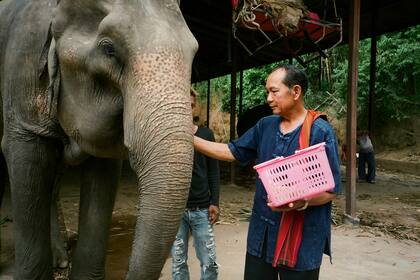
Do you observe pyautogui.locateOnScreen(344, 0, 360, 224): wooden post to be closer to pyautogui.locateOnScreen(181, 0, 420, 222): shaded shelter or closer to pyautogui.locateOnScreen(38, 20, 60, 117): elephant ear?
pyautogui.locateOnScreen(181, 0, 420, 222): shaded shelter

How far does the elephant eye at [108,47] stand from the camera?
71.0 inches

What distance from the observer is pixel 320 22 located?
607 centimetres

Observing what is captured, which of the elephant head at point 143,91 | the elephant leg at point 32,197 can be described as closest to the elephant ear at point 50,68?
the elephant head at point 143,91

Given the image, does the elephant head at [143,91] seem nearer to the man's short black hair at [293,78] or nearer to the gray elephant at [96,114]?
the gray elephant at [96,114]

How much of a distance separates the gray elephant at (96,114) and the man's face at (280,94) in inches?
22.5

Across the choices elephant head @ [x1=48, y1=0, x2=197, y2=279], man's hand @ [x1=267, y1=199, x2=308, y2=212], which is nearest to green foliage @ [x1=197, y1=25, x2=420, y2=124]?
man's hand @ [x1=267, y1=199, x2=308, y2=212]

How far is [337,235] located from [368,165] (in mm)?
5002

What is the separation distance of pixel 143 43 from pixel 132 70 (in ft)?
0.34

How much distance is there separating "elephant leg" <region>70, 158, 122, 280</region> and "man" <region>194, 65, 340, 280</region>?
86cm

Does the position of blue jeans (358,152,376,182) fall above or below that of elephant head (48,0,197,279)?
below

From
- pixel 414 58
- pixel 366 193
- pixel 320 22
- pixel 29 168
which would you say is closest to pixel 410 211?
pixel 366 193

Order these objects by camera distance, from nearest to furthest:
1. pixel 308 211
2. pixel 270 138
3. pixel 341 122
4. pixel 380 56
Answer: pixel 308 211 < pixel 270 138 < pixel 380 56 < pixel 341 122

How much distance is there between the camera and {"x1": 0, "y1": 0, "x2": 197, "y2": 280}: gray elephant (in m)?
1.66

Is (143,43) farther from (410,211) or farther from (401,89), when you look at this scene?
(401,89)
